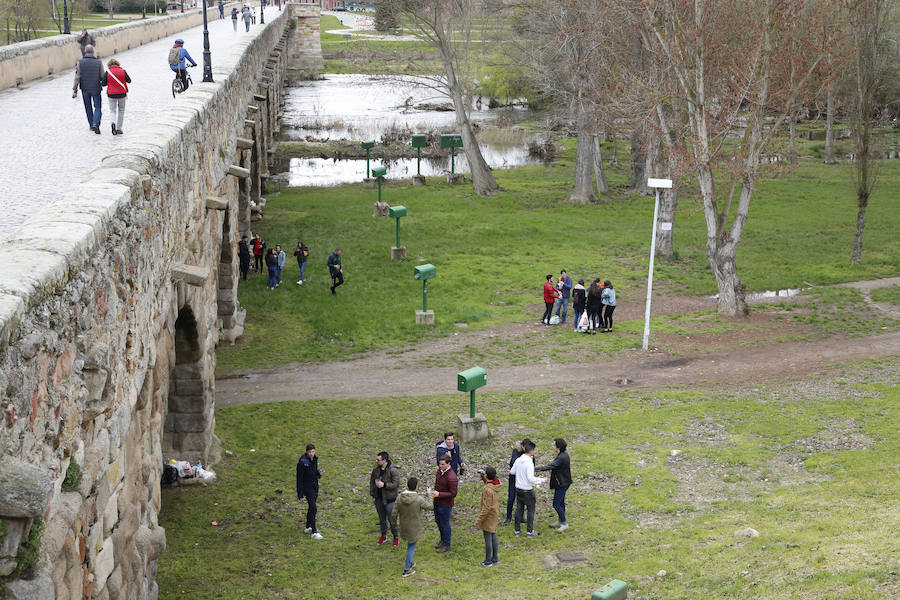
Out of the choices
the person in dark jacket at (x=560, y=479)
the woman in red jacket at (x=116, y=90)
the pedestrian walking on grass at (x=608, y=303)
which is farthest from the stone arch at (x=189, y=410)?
the pedestrian walking on grass at (x=608, y=303)

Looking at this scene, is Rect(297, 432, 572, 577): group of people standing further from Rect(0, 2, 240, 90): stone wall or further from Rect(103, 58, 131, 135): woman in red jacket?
Rect(0, 2, 240, 90): stone wall

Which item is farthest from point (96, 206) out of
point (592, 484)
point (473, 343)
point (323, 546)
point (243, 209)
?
point (243, 209)

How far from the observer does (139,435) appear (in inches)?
336

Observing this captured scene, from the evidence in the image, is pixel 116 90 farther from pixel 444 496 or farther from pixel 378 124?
pixel 378 124

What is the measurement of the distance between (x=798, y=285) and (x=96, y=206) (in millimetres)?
22406

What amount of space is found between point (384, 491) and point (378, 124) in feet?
156

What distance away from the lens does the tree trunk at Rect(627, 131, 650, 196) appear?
3853 cm

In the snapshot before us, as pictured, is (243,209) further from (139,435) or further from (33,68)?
(139,435)

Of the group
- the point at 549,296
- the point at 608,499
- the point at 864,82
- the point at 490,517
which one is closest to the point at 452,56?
the point at 864,82

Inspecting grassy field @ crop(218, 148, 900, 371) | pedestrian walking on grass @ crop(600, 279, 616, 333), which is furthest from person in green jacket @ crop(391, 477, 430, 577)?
pedestrian walking on grass @ crop(600, 279, 616, 333)

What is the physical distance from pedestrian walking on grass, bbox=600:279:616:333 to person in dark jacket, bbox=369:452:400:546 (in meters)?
10.2

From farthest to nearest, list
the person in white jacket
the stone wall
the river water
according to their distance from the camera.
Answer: the river water
the stone wall
the person in white jacket

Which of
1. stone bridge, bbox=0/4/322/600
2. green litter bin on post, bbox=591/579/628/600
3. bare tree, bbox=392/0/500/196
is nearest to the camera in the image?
stone bridge, bbox=0/4/322/600

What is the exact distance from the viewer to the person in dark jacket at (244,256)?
26.0m
